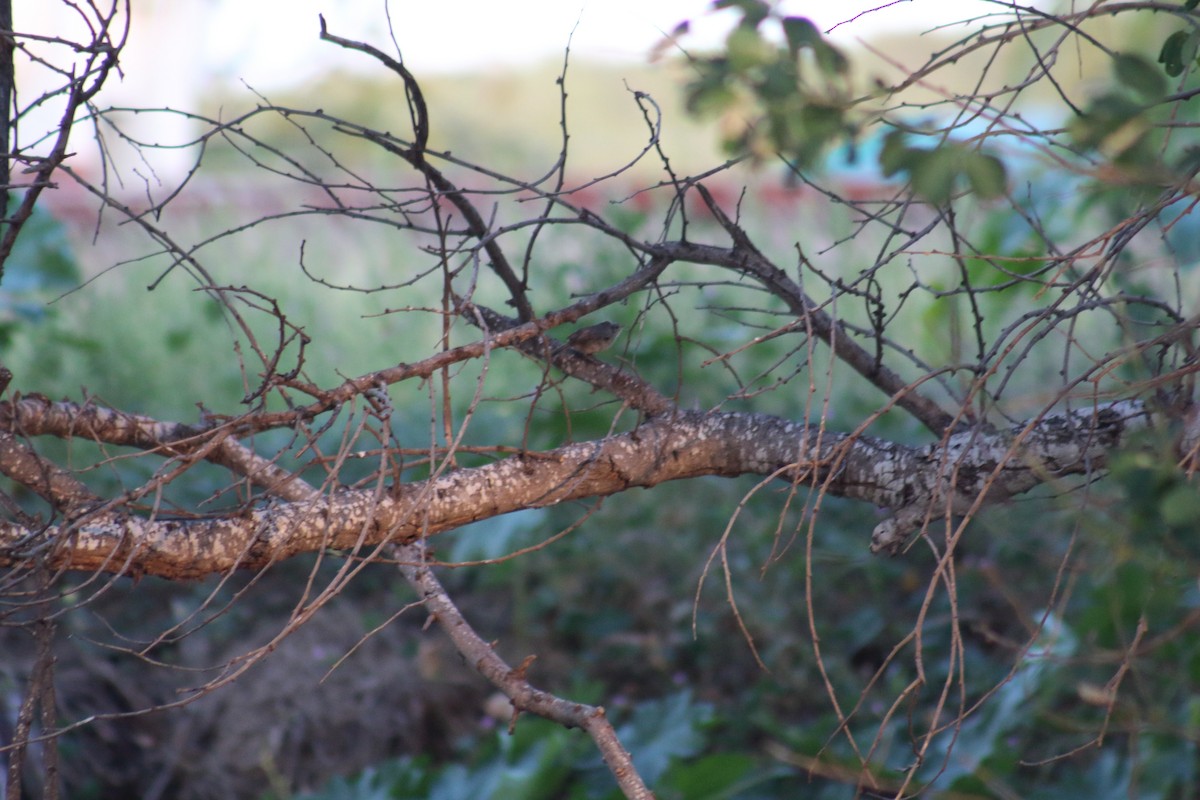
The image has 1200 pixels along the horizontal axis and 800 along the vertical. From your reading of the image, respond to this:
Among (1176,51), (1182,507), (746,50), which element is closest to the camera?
(1182,507)

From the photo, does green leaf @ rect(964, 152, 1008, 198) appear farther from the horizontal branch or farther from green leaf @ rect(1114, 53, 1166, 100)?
the horizontal branch

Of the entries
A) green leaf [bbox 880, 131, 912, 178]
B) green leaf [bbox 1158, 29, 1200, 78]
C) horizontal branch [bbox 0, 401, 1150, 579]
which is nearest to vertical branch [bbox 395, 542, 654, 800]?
horizontal branch [bbox 0, 401, 1150, 579]

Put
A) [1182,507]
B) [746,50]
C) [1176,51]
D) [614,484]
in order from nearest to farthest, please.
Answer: [1182,507]
[746,50]
[1176,51]
[614,484]

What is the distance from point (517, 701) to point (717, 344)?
2241mm

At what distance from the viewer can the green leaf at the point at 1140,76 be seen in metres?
0.84

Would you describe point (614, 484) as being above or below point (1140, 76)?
below

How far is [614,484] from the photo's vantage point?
4.00 ft

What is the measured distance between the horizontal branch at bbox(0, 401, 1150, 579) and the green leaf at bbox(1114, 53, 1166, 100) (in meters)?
0.33

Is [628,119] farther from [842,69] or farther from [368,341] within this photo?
[842,69]

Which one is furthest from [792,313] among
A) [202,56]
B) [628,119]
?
[628,119]

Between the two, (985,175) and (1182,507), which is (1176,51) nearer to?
(985,175)

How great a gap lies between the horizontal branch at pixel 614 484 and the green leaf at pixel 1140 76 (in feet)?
1.08

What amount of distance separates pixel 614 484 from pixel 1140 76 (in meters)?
0.68

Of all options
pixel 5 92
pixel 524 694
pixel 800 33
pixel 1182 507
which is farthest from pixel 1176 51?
pixel 5 92
